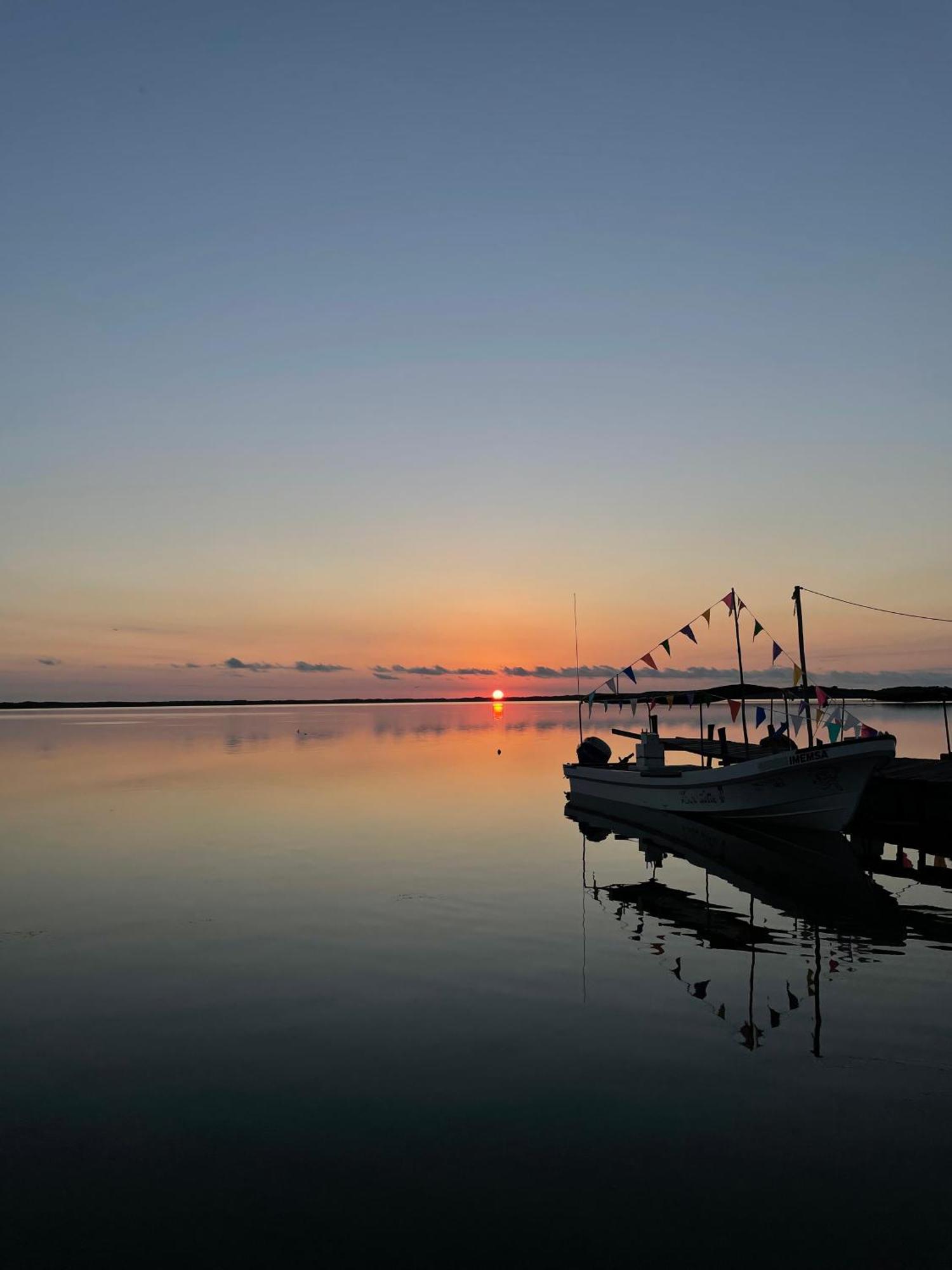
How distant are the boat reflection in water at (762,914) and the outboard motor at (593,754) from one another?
366 inches

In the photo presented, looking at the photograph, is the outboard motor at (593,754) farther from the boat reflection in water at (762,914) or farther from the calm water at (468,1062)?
the calm water at (468,1062)

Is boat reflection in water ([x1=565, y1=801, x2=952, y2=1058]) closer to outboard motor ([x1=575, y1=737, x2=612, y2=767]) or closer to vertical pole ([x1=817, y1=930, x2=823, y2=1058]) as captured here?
vertical pole ([x1=817, y1=930, x2=823, y2=1058])

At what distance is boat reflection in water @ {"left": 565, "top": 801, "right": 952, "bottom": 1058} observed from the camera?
51.8 feet

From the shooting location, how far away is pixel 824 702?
111 feet

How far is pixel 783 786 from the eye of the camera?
34.8 m

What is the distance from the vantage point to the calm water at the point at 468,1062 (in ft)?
27.2

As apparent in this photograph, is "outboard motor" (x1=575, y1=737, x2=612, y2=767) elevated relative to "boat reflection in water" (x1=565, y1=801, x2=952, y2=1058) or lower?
elevated

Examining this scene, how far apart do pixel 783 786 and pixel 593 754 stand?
13.0 m

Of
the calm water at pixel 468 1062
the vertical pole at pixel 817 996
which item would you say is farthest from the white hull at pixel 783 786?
the vertical pole at pixel 817 996

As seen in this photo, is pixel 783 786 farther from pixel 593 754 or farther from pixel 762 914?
pixel 762 914

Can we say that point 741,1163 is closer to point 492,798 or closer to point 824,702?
point 824,702

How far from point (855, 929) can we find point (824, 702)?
14.9 m

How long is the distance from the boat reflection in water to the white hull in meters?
1.04

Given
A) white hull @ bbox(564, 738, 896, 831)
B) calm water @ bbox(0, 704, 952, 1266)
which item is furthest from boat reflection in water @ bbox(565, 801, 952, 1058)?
white hull @ bbox(564, 738, 896, 831)
